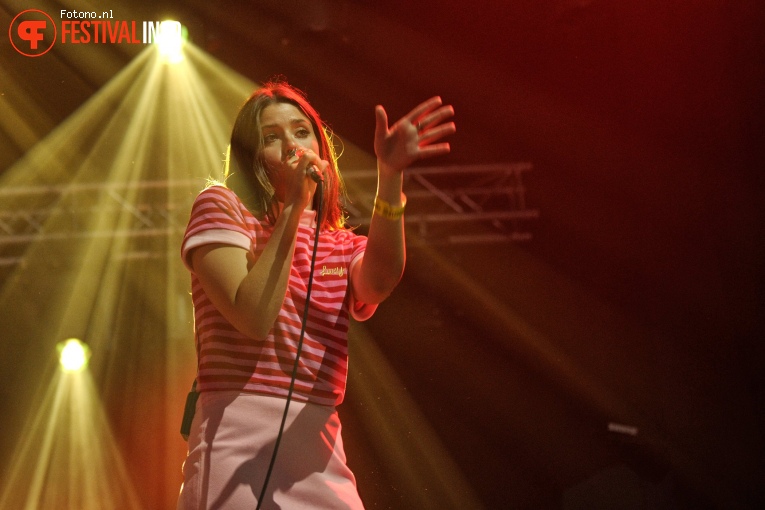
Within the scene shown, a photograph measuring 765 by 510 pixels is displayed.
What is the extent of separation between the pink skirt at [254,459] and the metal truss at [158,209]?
391 centimetres

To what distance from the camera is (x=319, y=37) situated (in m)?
4.71

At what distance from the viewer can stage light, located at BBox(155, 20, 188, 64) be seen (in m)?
4.39

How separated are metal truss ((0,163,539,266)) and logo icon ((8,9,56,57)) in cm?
103

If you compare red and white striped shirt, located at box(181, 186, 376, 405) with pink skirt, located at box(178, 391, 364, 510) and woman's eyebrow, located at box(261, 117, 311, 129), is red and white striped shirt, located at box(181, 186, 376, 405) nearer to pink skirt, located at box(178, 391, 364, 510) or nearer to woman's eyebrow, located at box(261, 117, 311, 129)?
pink skirt, located at box(178, 391, 364, 510)

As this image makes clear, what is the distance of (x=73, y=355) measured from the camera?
510 cm

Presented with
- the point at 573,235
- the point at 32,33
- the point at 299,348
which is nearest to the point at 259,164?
the point at 299,348

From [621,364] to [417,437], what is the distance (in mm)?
1290

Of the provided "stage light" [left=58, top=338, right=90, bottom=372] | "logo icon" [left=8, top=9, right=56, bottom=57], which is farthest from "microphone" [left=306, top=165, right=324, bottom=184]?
"stage light" [left=58, top=338, right=90, bottom=372]

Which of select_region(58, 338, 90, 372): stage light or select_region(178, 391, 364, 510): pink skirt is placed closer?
select_region(178, 391, 364, 510): pink skirt

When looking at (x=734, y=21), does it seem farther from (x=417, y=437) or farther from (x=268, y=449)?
(x=268, y=449)

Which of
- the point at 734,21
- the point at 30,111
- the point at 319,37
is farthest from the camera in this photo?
the point at 30,111

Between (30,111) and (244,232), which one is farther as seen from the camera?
(30,111)

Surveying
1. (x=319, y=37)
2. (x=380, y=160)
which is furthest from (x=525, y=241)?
(x=380, y=160)

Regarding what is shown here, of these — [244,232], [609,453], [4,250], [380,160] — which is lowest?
[609,453]
